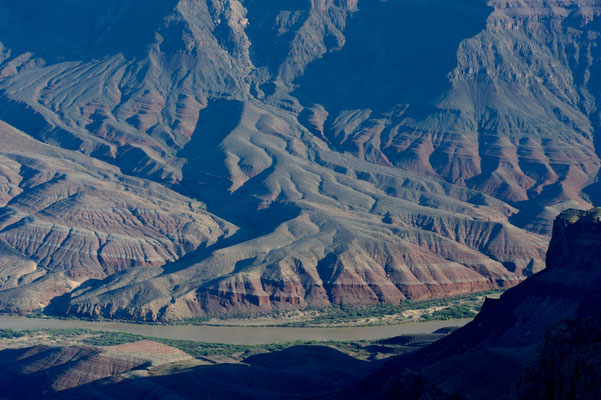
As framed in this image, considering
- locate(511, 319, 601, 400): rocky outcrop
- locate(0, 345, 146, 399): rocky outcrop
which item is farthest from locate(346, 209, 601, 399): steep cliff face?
locate(0, 345, 146, 399): rocky outcrop

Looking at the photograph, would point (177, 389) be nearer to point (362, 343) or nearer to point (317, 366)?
point (317, 366)

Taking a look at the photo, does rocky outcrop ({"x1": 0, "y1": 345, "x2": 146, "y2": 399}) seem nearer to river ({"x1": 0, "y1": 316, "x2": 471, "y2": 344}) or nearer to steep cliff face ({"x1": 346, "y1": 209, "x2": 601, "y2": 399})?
river ({"x1": 0, "y1": 316, "x2": 471, "y2": 344})

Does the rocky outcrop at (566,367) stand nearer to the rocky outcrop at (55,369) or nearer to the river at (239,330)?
the rocky outcrop at (55,369)

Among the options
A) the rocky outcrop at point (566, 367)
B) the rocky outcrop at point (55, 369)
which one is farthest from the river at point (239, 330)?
the rocky outcrop at point (566, 367)

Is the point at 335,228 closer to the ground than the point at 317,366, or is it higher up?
higher up

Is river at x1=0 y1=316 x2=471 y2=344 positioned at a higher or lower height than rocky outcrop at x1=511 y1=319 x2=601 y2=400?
higher

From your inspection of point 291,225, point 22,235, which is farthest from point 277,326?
point 22,235
